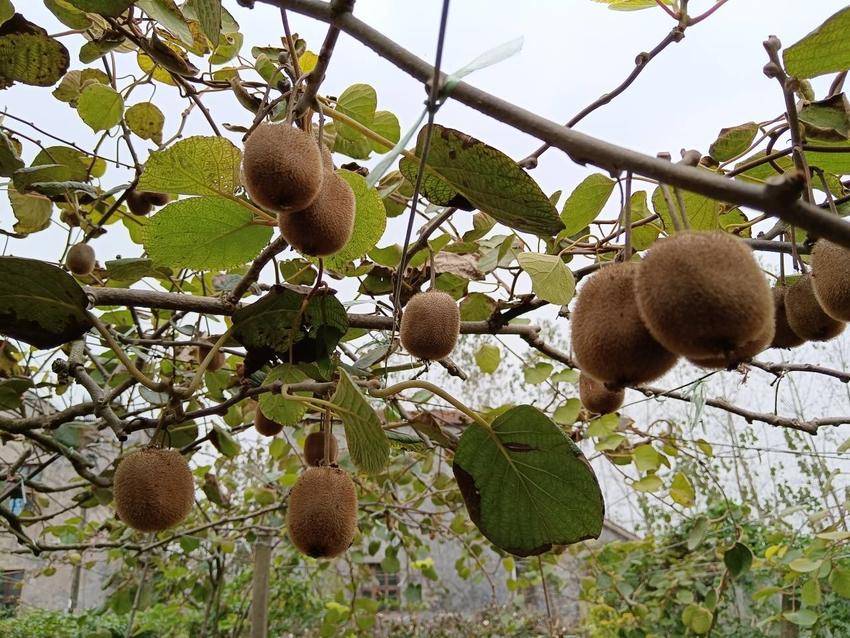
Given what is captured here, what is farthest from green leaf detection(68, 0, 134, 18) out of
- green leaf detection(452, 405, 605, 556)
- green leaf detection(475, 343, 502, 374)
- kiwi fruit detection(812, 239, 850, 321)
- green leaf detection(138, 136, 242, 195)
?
Answer: green leaf detection(475, 343, 502, 374)

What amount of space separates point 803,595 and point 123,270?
2334 mm

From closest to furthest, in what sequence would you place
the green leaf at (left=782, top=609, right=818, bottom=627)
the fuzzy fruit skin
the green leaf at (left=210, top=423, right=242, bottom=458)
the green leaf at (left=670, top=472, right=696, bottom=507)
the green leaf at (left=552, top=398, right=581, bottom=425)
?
the fuzzy fruit skin → the green leaf at (left=210, top=423, right=242, bottom=458) → the green leaf at (left=552, top=398, right=581, bottom=425) → the green leaf at (left=670, top=472, right=696, bottom=507) → the green leaf at (left=782, top=609, right=818, bottom=627)

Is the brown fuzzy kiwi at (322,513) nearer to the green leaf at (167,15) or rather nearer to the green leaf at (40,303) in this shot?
the green leaf at (40,303)

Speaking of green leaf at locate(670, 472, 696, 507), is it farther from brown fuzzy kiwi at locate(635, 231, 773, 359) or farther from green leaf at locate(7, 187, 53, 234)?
green leaf at locate(7, 187, 53, 234)

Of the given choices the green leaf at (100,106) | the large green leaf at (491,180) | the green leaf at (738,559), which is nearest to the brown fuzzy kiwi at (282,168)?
the large green leaf at (491,180)

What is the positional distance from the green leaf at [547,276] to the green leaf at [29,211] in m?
1.27

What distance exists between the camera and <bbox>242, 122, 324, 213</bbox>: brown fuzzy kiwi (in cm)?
66

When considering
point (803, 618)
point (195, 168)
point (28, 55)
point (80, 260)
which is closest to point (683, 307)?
point (195, 168)

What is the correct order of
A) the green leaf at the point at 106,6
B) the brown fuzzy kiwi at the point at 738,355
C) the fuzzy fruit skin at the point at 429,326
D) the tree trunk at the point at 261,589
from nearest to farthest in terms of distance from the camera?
the brown fuzzy kiwi at the point at 738,355 < the green leaf at the point at 106,6 < the fuzzy fruit skin at the point at 429,326 < the tree trunk at the point at 261,589

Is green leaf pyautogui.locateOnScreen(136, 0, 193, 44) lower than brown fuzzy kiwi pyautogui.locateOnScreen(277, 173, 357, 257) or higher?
higher

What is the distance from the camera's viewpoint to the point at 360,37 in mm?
519

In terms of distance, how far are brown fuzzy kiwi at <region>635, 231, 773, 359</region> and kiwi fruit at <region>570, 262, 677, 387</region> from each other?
38 mm

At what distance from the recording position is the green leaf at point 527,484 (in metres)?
0.78

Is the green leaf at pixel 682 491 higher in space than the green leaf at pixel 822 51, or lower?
lower
